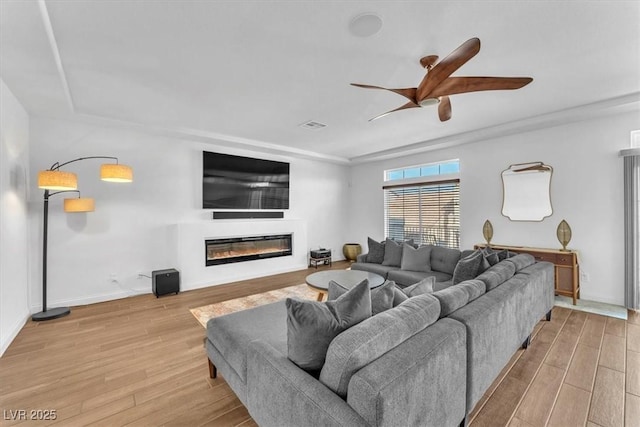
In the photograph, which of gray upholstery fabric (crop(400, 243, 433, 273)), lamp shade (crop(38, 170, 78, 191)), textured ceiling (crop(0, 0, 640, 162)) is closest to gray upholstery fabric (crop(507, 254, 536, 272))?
gray upholstery fabric (crop(400, 243, 433, 273))

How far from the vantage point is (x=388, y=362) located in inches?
48.1

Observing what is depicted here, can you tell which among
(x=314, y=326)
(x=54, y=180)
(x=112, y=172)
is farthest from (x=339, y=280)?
(x=54, y=180)

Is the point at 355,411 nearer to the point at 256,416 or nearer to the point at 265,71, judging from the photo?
the point at 256,416

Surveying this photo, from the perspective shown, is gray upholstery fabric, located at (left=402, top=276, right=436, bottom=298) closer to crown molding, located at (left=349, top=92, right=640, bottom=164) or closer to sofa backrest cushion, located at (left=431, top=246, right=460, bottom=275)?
sofa backrest cushion, located at (left=431, top=246, right=460, bottom=275)

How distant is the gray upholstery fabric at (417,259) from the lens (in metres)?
4.20

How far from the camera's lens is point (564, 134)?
167 inches

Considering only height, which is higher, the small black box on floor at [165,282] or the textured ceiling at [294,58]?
the textured ceiling at [294,58]

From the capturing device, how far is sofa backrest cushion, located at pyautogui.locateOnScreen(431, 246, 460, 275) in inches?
160

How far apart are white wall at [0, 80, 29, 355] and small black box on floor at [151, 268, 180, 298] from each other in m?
1.41

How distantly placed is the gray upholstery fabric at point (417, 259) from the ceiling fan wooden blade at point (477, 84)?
2.55 meters

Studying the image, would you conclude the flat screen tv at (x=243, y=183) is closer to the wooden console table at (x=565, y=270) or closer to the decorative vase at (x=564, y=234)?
the wooden console table at (x=565, y=270)

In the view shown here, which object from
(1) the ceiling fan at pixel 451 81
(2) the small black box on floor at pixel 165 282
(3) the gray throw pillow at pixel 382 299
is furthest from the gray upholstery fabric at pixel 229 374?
(2) the small black box on floor at pixel 165 282

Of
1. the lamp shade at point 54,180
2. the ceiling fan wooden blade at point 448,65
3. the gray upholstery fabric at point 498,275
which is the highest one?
the ceiling fan wooden blade at point 448,65

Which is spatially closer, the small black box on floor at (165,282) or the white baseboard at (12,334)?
the white baseboard at (12,334)
